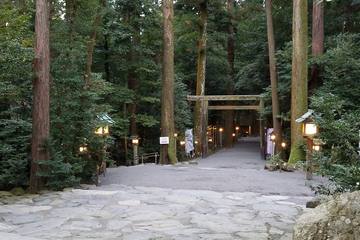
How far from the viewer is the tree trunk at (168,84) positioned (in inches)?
669

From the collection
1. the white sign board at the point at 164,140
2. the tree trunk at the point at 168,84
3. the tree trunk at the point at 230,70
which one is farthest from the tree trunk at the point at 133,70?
the tree trunk at the point at 230,70

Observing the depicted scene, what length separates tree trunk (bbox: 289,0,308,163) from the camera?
46.9 feet

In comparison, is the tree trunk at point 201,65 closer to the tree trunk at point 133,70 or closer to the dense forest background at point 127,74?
the dense forest background at point 127,74

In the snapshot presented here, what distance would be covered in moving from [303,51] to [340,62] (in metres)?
1.30

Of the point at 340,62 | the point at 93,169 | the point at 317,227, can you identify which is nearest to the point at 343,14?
the point at 340,62

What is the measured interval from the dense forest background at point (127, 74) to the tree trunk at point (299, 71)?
84 cm

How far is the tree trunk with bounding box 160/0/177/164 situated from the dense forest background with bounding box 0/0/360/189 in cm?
204

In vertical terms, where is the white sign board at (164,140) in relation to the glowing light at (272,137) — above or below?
below

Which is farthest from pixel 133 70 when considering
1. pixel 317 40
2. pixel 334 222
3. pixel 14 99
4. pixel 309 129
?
pixel 334 222

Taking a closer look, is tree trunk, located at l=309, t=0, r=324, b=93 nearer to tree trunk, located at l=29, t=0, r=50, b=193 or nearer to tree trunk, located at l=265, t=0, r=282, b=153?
tree trunk, located at l=265, t=0, r=282, b=153

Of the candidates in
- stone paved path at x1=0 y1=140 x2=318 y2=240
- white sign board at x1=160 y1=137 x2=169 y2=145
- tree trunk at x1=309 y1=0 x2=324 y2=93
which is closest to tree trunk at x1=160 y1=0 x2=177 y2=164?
white sign board at x1=160 y1=137 x2=169 y2=145

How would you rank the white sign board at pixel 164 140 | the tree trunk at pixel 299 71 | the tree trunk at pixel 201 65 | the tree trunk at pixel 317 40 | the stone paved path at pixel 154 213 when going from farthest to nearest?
the tree trunk at pixel 201 65 < the white sign board at pixel 164 140 < the tree trunk at pixel 317 40 < the tree trunk at pixel 299 71 < the stone paved path at pixel 154 213

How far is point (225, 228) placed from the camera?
15.8 feet

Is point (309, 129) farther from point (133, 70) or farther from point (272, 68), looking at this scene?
point (133, 70)
